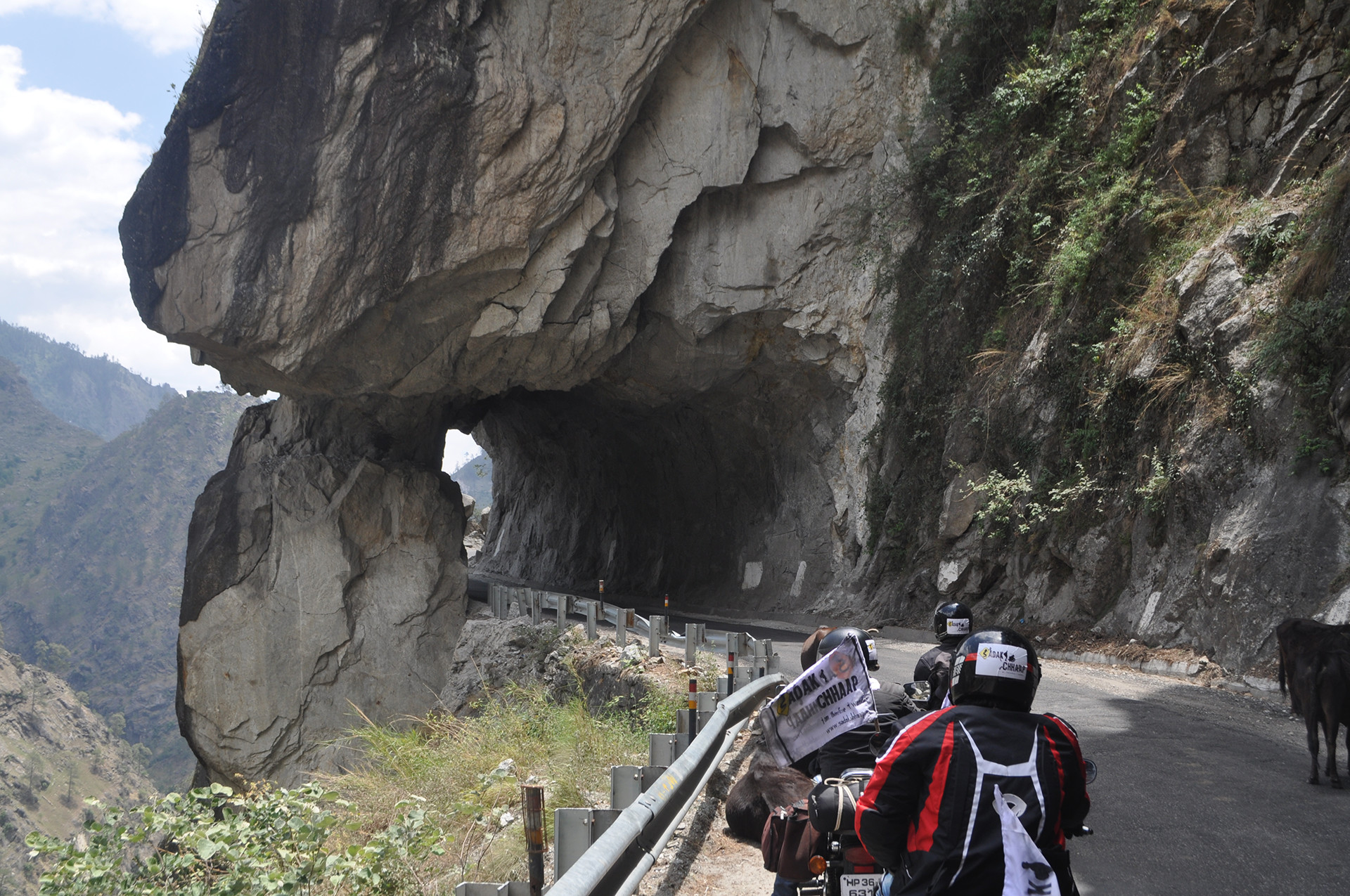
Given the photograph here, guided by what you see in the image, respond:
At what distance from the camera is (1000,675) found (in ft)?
8.08

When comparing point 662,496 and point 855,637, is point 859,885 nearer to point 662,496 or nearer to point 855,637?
point 855,637

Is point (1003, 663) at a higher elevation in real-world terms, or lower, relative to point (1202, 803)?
higher

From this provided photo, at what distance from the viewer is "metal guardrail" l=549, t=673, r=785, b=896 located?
298cm

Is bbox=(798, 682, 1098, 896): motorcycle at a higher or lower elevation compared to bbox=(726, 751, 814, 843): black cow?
higher

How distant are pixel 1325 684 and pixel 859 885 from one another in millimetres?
4176

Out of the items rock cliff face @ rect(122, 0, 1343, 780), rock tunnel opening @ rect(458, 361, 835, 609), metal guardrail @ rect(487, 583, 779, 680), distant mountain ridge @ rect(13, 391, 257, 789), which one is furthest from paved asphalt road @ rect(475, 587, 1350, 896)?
distant mountain ridge @ rect(13, 391, 257, 789)

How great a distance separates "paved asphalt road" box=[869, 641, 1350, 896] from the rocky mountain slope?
63403 mm

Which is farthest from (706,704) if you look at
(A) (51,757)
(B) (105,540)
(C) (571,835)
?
(B) (105,540)

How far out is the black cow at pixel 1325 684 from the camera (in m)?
5.46

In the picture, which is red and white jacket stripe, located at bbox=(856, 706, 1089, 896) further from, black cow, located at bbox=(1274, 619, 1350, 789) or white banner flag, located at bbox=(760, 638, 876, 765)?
black cow, located at bbox=(1274, 619, 1350, 789)

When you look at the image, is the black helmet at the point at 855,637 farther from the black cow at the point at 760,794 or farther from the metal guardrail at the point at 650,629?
the metal guardrail at the point at 650,629

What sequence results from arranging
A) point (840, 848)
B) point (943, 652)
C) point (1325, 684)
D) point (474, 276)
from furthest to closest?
point (474, 276)
point (1325, 684)
point (943, 652)
point (840, 848)

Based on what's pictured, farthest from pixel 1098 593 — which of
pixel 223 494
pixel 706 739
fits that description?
pixel 223 494

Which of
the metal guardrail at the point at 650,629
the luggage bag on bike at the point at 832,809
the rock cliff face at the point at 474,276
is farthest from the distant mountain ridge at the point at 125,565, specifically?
the luggage bag on bike at the point at 832,809
